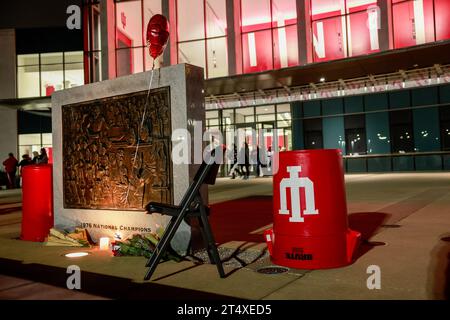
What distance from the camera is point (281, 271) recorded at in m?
4.41

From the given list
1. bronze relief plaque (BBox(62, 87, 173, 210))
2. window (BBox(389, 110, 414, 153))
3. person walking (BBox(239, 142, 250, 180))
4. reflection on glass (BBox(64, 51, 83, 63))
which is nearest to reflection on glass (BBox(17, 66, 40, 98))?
reflection on glass (BBox(64, 51, 83, 63))

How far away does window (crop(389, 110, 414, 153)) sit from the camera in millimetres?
23844

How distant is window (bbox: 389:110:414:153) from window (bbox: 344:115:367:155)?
1631mm

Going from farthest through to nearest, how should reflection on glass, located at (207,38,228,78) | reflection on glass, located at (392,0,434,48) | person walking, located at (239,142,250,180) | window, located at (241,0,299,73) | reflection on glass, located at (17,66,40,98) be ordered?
reflection on glass, located at (17,66,40,98)
reflection on glass, located at (207,38,228,78)
window, located at (241,0,299,73)
person walking, located at (239,142,250,180)
reflection on glass, located at (392,0,434,48)

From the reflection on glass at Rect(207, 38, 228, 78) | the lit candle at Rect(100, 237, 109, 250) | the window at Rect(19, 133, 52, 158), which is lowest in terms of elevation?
the lit candle at Rect(100, 237, 109, 250)

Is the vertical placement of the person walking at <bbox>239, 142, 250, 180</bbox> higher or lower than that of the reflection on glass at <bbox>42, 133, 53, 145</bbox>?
lower

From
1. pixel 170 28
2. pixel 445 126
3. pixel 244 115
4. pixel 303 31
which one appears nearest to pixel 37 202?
pixel 303 31

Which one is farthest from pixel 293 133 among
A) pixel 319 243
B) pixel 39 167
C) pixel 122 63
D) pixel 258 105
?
pixel 319 243

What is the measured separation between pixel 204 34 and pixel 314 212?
21.1m

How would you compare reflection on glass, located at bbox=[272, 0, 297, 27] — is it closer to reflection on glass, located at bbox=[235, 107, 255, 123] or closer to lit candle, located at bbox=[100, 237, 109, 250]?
reflection on glass, located at bbox=[235, 107, 255, 123]

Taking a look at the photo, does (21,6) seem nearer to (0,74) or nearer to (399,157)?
(0,74)

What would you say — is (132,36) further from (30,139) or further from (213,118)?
(30,139)

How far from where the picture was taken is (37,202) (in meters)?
7.18
